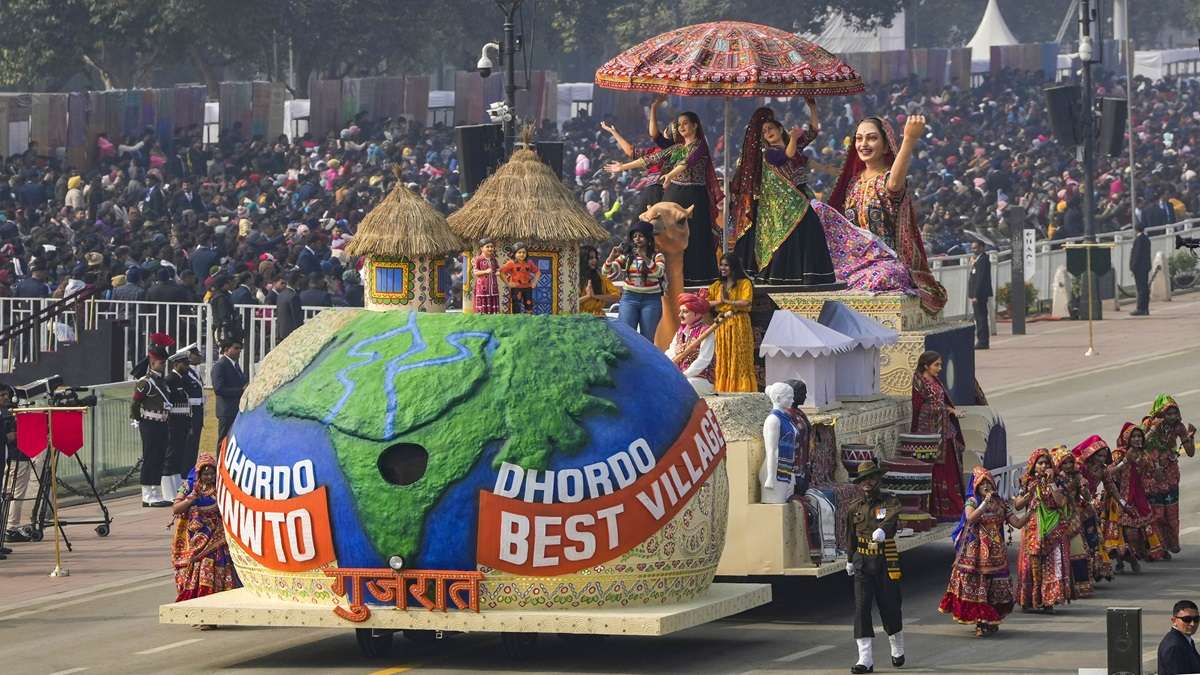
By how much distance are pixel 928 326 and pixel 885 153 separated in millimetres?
1640

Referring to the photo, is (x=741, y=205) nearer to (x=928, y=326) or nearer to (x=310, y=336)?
(x=928, y=326)

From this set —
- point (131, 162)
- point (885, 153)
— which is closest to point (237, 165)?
point (131, 162)

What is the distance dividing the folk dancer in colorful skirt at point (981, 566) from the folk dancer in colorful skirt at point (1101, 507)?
230cm

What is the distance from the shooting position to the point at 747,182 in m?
23.8

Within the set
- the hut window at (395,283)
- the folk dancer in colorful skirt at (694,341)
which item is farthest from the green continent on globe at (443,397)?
the folk dancer in colorful skirt at (694,341)

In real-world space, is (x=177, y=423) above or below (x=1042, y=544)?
above

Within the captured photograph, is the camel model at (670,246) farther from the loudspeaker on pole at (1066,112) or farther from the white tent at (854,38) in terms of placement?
the white tent at (854,38)

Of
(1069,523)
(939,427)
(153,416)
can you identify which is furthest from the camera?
(153,416)

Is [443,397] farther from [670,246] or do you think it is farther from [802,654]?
[670,246]

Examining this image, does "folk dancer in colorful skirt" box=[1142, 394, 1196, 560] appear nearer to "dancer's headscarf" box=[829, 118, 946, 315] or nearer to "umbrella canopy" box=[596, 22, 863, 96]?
"dancer's headscarf" box=[829, 118, 946, 315]

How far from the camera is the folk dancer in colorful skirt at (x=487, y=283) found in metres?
19.2

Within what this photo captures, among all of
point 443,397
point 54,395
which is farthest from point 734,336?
point 54,395

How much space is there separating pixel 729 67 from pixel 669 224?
56.6 inches

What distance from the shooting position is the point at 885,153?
24.6 meters
